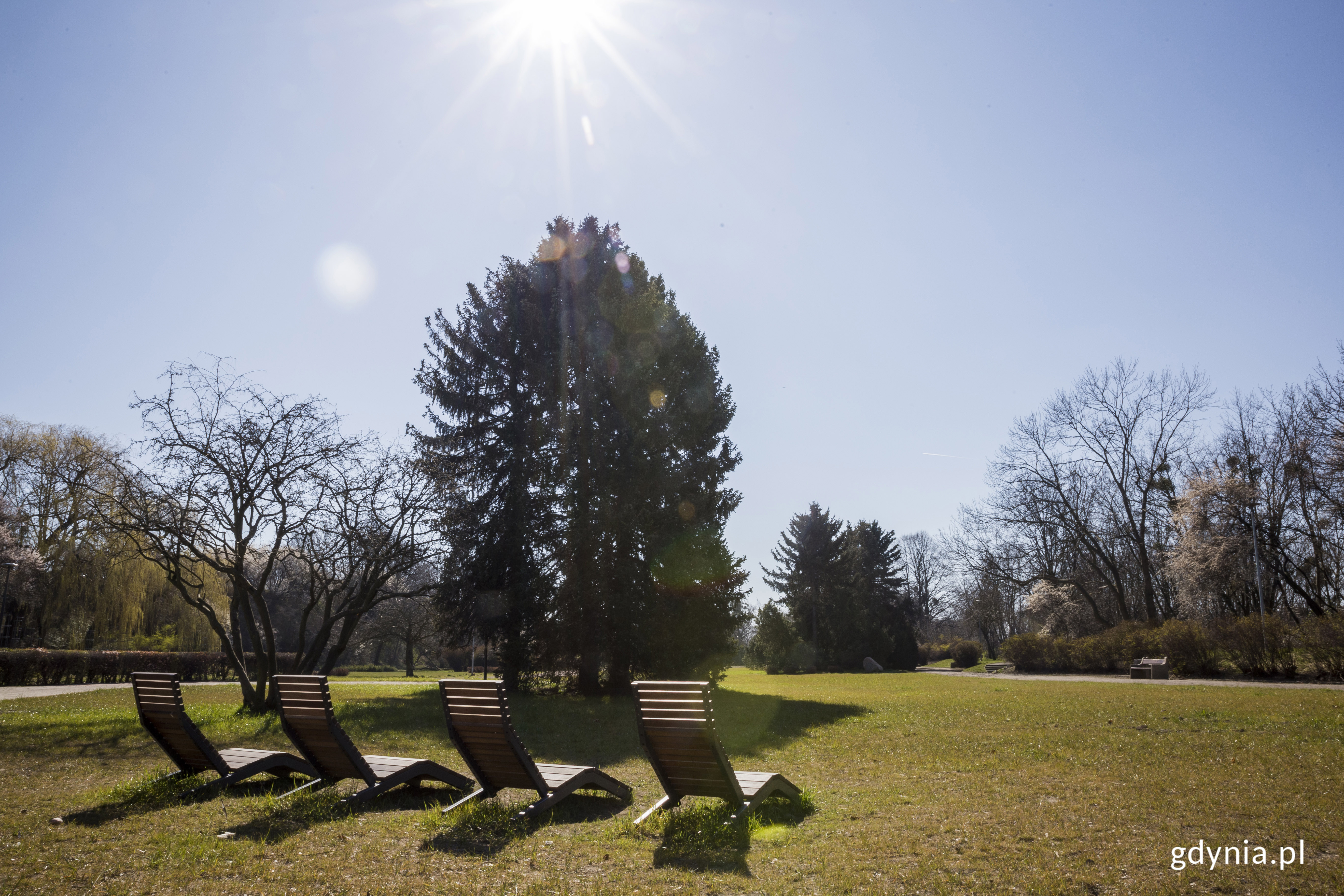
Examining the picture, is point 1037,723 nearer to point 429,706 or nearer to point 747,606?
point 747,606

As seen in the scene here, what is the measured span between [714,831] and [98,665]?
3038 cm

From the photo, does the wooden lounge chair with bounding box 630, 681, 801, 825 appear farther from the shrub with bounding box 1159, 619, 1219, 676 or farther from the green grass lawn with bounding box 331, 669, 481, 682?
the green grass lawn with bounding box 331, 669, 481, 682

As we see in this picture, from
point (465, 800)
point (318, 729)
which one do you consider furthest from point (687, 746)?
point (318, 729)

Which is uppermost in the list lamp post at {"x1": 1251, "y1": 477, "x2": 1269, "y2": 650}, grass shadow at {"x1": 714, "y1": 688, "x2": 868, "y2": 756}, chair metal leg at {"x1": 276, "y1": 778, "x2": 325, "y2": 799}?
lamp post at {"x1": 1251, "y1": 477, "x2": 1269, "y2": 650}

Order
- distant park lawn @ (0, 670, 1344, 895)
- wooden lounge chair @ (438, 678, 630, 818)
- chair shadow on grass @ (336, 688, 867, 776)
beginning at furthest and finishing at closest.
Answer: chair shadow on grass @ (336, 688, 867, 776) < wooden lounge chair @ (438, 678, 630, 818) < distant park lawn @ (0, 670, 1344, 895)

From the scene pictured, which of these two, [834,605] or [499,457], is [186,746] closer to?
Answer: [499,457]

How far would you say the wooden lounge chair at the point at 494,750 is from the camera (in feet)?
19.7

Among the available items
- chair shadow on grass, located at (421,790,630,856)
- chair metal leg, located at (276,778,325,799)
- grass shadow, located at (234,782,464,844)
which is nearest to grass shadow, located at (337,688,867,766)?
chair shadow on grass, located at (421,790,630,856)

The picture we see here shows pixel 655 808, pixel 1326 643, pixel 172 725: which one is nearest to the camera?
pixel 655 808

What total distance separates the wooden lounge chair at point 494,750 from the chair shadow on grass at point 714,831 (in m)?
→ 0.86

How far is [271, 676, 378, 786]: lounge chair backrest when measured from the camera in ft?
21.4

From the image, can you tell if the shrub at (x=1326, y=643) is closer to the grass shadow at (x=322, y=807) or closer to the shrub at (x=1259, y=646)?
the shrub at (x=1259, y=646)

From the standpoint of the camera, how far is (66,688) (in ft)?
76.4

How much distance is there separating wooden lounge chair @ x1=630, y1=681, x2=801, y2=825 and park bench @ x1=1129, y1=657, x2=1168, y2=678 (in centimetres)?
2215
